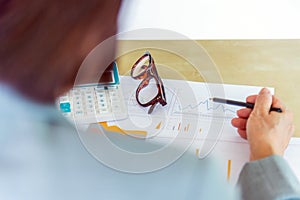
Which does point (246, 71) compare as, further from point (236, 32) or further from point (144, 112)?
point (144, 112)

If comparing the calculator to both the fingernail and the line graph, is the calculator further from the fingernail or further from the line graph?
the fingernail

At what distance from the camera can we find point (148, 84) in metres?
0.90

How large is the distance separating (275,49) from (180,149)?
0.34 meters

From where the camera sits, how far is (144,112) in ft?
2.85

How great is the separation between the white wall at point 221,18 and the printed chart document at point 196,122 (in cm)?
16

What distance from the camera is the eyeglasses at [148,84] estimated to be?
0.88 m

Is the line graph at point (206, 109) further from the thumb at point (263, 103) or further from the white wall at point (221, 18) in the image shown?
the white wall at point (221, 18)

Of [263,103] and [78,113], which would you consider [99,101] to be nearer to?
[78,113]

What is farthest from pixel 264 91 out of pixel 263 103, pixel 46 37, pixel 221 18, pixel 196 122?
pixel 46 37

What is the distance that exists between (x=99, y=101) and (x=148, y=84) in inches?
4.5

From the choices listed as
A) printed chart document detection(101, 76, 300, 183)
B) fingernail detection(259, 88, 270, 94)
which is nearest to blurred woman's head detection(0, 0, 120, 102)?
printed chart document detection(101, 76, 300, 183)

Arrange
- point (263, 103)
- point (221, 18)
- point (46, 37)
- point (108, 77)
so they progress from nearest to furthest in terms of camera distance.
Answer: point (46, 37) < point (263, 103) < point (108, 77) < point (221, 18)

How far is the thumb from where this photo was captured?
773 mm

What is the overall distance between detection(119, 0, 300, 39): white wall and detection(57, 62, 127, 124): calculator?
0.16 m
